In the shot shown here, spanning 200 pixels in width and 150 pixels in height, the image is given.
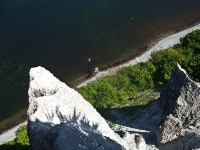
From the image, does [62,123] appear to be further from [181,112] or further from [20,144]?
[20,144]

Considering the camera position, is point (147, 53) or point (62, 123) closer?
point (62, 123)

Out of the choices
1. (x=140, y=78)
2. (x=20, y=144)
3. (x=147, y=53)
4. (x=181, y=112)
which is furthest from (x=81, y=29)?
(x=181, y=112)

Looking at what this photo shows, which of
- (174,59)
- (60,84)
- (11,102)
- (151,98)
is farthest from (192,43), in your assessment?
(11,102)

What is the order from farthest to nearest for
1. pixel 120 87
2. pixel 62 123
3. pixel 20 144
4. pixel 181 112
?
pixel 120 87 < pixel 20 144 < pixel 181 112 < pixel 62 123

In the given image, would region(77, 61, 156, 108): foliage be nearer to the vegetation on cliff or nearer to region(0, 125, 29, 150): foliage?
the vegetation on cliff

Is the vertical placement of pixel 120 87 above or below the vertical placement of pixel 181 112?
below

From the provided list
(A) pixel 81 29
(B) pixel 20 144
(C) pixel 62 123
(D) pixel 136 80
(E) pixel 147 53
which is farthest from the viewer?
(A) pixel 81 29

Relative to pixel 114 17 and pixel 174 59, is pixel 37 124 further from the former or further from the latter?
pixel 114 17

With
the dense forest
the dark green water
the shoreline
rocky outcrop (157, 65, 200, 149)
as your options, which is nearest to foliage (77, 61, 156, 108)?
the dense forest
